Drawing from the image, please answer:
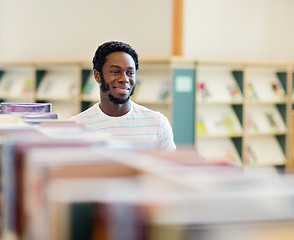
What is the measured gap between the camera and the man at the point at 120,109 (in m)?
3.02

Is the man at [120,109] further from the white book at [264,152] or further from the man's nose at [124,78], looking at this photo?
the white book at [264,152]

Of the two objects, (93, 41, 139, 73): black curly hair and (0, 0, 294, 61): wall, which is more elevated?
(0, 0, 294, 61): wall

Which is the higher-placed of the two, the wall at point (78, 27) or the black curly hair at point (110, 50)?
the wall at point (78, 27)

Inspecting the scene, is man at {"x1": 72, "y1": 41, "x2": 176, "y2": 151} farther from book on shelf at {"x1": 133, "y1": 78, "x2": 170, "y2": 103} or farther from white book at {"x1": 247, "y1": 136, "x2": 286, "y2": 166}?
white book at {"x1": 247, "y1": 136, "x2": 286, "y2": 166}

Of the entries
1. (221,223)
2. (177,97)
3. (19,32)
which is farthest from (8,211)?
(19,32)

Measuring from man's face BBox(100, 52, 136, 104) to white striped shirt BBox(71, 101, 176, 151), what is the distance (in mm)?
122

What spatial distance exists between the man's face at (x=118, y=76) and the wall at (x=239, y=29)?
430 centimetres

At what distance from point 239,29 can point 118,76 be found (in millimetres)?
5077

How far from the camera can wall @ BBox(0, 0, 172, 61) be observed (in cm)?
766

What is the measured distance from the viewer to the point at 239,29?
8.03 m

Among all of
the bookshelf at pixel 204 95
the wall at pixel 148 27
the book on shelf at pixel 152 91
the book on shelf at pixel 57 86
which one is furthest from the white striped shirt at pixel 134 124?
the book on shelf at pixel 57 86

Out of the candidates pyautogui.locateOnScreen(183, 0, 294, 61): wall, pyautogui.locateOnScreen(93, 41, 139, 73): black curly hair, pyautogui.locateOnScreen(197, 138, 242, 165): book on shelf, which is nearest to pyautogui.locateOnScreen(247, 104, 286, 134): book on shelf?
pyautogui.locateOnScreen(197, 138, 242, 165): book on shelf

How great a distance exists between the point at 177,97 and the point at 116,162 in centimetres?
585

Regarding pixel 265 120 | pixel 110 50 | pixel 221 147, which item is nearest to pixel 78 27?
pixel 221 147
